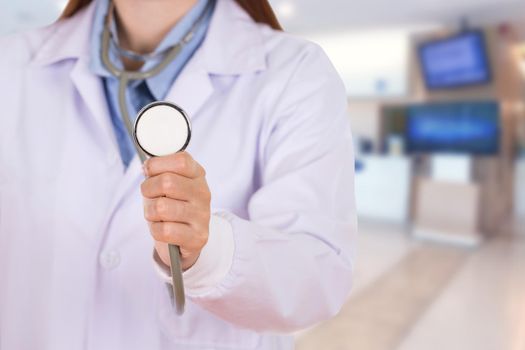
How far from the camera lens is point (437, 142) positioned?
6246mm

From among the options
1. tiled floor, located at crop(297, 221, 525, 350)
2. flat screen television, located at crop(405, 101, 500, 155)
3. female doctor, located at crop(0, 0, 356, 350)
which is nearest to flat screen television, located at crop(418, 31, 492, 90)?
flat screen television, located at crop(405, 101, 500, 155)

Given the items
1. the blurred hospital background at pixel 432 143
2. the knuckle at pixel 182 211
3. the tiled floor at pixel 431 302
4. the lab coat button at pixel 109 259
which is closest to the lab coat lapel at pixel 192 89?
the lab coat button at pixel 109 259

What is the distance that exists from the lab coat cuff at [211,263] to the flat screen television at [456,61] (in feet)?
19.9

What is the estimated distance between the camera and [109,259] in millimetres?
764

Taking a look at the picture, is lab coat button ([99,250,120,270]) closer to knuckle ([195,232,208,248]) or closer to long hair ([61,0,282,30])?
knuckle ([195,232,208,248])

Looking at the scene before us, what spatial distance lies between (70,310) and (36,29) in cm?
55

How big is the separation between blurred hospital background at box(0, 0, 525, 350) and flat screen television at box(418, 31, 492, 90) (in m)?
0.01

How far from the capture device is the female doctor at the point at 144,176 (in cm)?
70

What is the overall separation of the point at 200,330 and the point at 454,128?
5.94 metres

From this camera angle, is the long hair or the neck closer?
the neck

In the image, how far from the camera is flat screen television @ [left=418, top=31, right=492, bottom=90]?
5.84 metres

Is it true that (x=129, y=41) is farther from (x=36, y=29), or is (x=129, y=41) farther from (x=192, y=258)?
(x=192, y=258)

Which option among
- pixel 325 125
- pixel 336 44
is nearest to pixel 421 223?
pixel 336 44

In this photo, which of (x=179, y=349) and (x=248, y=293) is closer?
(x=248, y=293)
